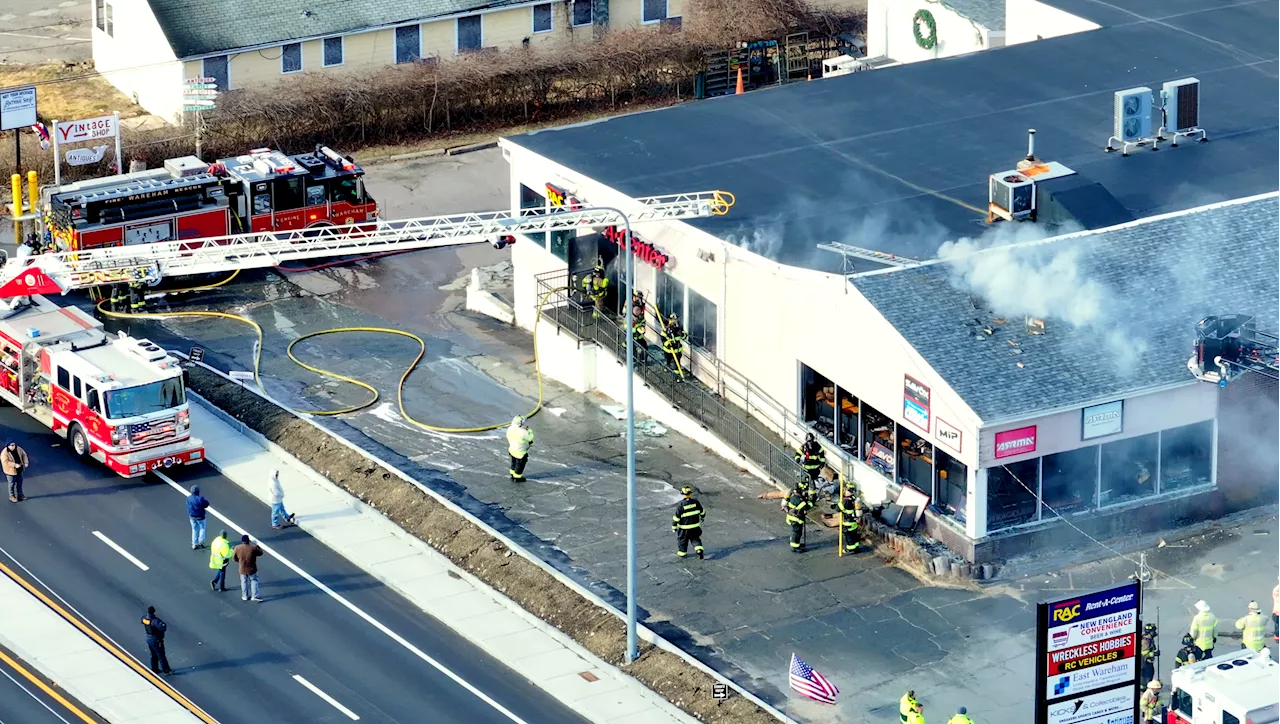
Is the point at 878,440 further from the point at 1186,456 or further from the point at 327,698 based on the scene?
the point at 327,698

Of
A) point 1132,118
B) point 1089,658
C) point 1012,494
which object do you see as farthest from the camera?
point 1132,118

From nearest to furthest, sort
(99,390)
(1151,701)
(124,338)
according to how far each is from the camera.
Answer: (1151,701) < (99,390) < (124,338)

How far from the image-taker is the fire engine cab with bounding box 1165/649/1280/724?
38.3 m

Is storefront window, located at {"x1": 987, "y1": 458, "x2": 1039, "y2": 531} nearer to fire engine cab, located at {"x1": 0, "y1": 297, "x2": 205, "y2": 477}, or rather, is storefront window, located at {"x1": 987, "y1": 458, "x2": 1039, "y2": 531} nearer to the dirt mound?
the dirt mound

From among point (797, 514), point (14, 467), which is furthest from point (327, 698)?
point (14, 467)

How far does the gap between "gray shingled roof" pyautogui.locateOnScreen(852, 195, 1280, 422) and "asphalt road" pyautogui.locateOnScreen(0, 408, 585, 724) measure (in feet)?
35.1

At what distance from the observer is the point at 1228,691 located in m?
38.6

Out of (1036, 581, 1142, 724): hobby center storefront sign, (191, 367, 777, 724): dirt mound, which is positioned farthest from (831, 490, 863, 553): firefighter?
(1036, 581, 1142, 724): hobby center storefront sign

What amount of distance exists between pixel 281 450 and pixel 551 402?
6413 millimetres

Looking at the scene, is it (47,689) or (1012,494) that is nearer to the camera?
(47,689)

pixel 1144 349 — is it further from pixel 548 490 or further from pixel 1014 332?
pixel 548 490

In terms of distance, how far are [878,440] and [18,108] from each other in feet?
98.7

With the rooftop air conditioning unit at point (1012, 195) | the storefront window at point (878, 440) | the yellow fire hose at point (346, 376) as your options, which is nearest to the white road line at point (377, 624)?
the yellow fire hose at point (346, 376)

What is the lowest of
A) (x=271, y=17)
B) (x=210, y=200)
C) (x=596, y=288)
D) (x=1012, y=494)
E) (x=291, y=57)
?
(x=1012, y=494)
